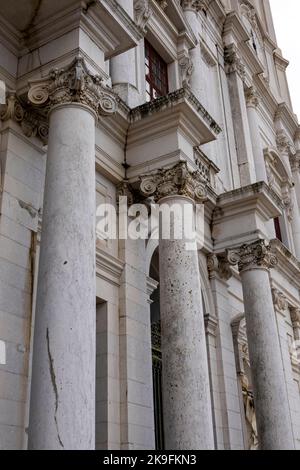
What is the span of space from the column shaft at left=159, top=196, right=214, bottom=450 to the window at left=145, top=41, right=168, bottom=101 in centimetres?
477

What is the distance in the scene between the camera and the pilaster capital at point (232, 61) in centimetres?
1800

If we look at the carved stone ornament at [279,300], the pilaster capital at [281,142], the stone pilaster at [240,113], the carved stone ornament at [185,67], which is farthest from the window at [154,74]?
the pilaster capital at [281,142]

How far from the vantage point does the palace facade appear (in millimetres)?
5855

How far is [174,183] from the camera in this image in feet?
29.3

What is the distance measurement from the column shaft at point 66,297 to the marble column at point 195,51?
801cm

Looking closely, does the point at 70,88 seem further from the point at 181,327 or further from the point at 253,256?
the point at 253,256

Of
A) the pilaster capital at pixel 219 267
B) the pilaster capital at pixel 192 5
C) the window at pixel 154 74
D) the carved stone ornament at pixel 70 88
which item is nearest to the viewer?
the carved stone ornament at pixel 70 88

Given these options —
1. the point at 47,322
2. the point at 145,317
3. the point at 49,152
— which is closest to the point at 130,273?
the point at 145,317

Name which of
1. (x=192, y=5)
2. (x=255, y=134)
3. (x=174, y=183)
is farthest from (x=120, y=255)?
(x=255, y=134)

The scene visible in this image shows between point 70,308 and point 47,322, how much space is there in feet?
0.84

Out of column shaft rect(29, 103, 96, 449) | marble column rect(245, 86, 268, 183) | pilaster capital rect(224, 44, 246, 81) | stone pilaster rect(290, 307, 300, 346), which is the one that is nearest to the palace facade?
column shaft rect(29, 103, 96, 449)

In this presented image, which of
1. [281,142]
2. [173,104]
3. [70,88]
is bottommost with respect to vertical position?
[70,88]

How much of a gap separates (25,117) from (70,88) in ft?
3.69

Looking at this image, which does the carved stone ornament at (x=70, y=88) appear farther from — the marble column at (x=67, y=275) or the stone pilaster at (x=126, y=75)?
the stone pilaster at (x=126, y=75)
